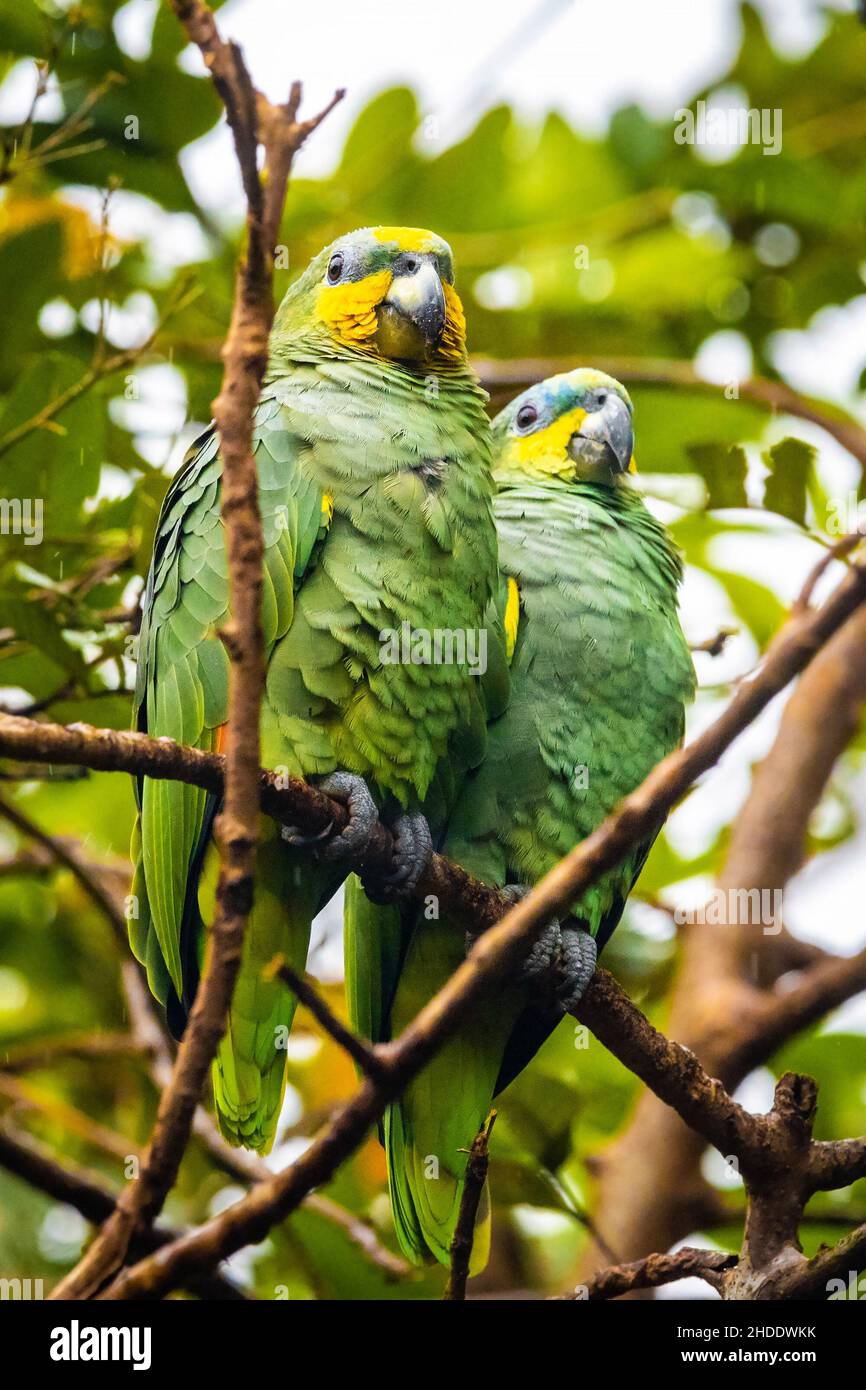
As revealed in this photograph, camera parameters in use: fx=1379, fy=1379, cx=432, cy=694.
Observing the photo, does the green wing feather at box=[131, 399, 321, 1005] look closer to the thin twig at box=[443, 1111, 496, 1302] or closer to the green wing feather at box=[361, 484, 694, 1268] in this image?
the green wing feather at box=[361, 484, 694, 1268]

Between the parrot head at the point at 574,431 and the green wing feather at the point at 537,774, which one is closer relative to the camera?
the green wing feather at the point at 537,774

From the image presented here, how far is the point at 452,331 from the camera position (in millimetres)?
1782

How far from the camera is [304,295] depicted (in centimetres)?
185

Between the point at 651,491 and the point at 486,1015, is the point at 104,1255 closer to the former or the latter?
the point at 486,1015

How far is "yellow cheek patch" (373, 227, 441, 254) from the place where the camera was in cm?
172

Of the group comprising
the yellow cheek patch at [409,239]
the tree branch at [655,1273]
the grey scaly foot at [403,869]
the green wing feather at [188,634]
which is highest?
the yellow cheek patch at [409,239]

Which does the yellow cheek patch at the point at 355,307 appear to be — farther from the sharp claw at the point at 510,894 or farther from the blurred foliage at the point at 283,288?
the sharp claw at the point at 510,894

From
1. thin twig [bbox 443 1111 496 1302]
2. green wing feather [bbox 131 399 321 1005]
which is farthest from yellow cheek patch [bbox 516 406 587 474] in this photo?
thin twig [bbox 443 1111 496 1302]

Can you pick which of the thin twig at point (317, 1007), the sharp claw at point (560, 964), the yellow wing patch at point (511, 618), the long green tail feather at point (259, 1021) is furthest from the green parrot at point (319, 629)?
the thin twig at point (317, 1007)

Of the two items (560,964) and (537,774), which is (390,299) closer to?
(537,774)

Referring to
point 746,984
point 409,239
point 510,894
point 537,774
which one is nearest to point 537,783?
point 537,774

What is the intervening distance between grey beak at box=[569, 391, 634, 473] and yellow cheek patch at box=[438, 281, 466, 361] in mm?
253

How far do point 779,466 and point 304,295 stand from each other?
2.44ft

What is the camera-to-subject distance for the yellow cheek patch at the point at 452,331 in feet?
5.78
